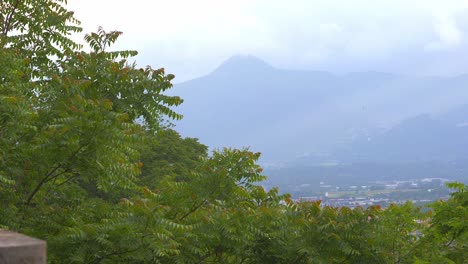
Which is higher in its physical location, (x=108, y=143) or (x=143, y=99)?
(x=143, y=99)

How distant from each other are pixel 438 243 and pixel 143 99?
6.42 m

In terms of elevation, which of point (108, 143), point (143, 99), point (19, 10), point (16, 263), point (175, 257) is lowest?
point (175, 257)

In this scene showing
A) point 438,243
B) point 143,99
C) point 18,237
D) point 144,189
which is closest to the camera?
point 18,237

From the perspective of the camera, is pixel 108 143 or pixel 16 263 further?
pixel 108 143

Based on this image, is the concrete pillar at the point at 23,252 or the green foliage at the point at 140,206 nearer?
the concrete pillar at the point at 23,252

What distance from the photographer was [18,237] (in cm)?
234

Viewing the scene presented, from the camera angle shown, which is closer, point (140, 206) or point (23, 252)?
point (23, 252)

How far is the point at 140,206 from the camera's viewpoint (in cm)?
834

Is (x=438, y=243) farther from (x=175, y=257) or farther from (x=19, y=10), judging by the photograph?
(x=19, y=10)

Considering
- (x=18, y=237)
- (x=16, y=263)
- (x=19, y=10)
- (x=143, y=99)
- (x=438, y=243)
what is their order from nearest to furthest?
1. (x=16, y=263)
2. (x=18, y=237)
3. (x=438, y=243)
4. (x=143, y=99)
5. (x=19, y=10)

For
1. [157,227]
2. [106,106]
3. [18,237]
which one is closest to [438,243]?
[157,227]

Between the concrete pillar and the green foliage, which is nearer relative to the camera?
the concrete pillar

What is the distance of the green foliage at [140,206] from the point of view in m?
8.91

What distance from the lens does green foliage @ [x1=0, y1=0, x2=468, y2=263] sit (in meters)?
8.91
